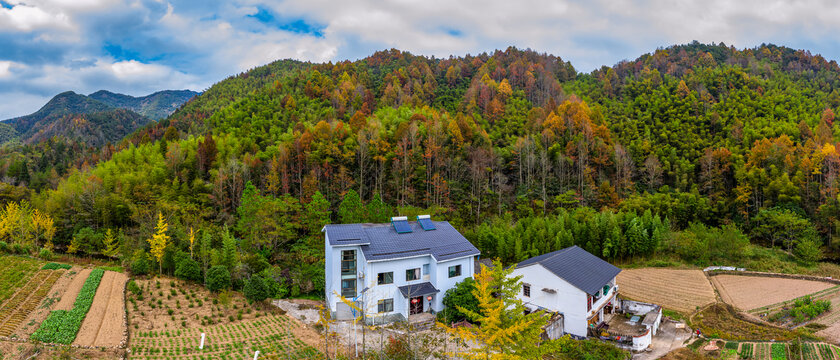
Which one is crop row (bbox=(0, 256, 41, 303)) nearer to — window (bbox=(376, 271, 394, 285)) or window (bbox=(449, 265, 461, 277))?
window (bbox=(376, 271, 394, 285))

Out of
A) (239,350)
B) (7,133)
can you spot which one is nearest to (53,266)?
(239,350)

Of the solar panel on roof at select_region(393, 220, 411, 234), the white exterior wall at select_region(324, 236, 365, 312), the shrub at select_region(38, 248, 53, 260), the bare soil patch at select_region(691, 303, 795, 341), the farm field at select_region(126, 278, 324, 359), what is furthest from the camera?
the shrub at select_region(38, 248, 53, 260)

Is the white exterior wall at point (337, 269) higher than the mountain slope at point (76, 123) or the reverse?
the reverse

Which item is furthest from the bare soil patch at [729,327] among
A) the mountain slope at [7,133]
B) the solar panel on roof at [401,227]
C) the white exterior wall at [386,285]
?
the mountain slope at [7,133]

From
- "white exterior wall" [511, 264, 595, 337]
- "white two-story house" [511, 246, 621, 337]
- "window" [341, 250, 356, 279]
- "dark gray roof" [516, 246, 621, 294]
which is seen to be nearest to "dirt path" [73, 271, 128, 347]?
"window" [341, 250, 356, 279]

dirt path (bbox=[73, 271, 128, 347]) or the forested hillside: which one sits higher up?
the forested hillside

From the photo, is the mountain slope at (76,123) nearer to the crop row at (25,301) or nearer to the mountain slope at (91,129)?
the mountain slope at (91,129)
